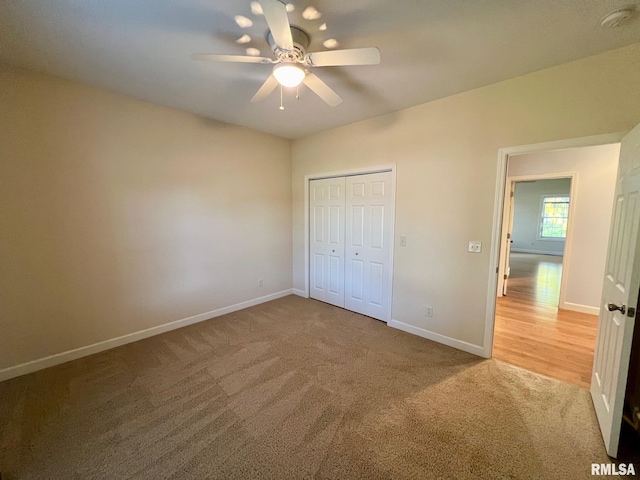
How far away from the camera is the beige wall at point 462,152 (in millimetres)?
1949

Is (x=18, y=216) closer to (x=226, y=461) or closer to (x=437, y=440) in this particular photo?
(x=226, y=461)

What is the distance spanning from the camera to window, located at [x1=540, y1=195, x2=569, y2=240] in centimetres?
921

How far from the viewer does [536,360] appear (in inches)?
99.8

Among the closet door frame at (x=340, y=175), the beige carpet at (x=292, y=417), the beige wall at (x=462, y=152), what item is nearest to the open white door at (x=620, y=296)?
the beige carpet at (x=292, y=417)

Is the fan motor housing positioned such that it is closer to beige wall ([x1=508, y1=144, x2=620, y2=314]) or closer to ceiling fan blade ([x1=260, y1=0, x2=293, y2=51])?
ceiling fan blade ([x1=260, y1=0, x2=293, y2=51])

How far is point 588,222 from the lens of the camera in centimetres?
374

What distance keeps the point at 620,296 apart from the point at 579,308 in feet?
10.1

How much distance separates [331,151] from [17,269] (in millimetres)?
3641

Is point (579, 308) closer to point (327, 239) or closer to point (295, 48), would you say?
point (327, 239)

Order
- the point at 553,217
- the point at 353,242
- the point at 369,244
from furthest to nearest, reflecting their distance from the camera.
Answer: the point at 553,217, the point at 353,242, the point at 369,244

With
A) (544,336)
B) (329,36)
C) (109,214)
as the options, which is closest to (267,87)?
(329,36)

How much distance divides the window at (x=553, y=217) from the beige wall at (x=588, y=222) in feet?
23.1

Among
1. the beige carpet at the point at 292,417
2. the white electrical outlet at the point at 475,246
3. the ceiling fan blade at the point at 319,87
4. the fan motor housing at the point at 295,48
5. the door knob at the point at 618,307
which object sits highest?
the fan motor housing at the point at 295,48

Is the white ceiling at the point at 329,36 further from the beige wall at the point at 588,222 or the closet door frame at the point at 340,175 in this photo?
the beige wall at the point at 588,222
